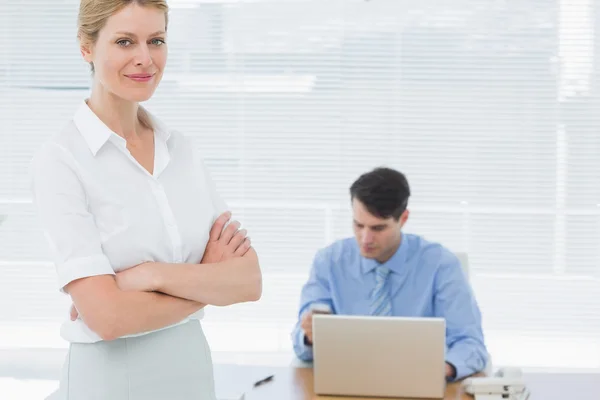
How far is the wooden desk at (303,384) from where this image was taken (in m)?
2.47

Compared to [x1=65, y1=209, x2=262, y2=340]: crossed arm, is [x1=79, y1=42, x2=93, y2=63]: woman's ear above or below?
above

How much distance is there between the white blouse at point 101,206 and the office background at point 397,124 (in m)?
3.52

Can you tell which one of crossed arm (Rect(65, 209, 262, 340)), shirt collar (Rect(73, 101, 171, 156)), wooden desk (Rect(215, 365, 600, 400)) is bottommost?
wooden desk (Rect(215, 365, 600, 400))

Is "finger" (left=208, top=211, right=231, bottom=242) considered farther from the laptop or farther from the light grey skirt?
the laptop

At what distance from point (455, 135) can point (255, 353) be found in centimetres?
181

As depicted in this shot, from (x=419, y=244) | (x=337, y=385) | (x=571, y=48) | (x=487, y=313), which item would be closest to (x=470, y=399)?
(x=337, y=385)

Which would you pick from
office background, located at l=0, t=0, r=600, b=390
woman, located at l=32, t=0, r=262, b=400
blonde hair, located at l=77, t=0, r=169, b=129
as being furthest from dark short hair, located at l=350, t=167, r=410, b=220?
office background, located at l=0, t=0, r=600, b=390

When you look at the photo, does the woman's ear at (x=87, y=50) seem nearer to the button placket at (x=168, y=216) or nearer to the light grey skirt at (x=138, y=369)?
the button placket at (x=168, y=216)

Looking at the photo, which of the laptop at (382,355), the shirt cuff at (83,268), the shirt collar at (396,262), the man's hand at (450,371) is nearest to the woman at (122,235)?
the shirt cuff at (83,268)

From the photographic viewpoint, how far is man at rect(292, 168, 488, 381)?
10.4 ft

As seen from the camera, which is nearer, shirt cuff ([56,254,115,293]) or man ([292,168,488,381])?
shirt cuff ([56,254,115,293])

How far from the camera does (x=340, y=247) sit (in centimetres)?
340

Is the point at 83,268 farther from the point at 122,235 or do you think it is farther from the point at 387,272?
the point at 387,272

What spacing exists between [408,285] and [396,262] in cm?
10
